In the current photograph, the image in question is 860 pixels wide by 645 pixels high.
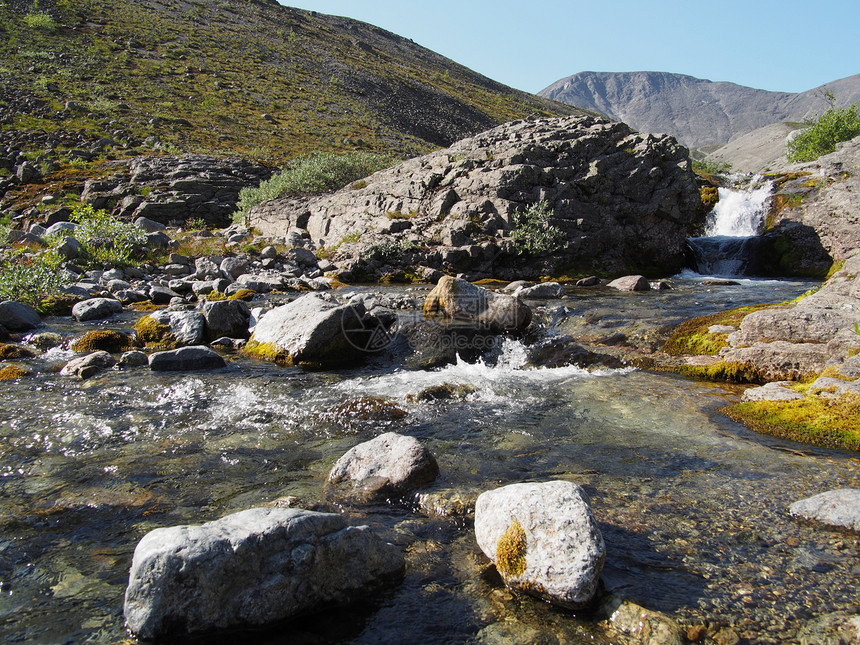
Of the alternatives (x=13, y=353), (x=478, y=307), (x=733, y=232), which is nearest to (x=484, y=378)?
(x=478, y=307)

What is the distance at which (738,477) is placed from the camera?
5.29 m

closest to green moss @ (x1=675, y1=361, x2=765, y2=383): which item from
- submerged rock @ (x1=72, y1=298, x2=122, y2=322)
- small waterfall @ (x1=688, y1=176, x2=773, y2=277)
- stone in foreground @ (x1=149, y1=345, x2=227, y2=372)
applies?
stone in foreground @ (x1=149, y1=345, x2=227, y2=372)

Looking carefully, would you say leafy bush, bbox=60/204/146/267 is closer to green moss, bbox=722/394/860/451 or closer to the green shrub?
green moss, bbox=722/394/860/451

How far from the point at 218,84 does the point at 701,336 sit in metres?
61.8

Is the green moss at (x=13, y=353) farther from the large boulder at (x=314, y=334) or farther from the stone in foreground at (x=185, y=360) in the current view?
the large boulder at (x=314, y=334)

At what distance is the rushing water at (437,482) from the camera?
3.42 meters

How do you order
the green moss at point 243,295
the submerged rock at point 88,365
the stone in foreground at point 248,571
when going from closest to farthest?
1. the stone in foreground at point 248,571
2. the submerged rock at point 88,365
3. the green moss at point 243,295

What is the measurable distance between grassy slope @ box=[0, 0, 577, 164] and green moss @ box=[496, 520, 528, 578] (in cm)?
4235

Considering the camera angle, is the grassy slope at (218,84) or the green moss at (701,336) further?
the grassy slope at (218,84)

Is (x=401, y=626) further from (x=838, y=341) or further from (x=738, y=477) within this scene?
(x=838, y=341)

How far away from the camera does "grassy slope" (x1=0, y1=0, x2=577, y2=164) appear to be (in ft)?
143

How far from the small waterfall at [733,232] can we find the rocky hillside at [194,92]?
3247 centimetres

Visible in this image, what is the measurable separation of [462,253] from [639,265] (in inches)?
344

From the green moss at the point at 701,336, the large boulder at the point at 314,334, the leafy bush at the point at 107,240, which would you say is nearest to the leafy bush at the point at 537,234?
the green moss at the point at 701,336
